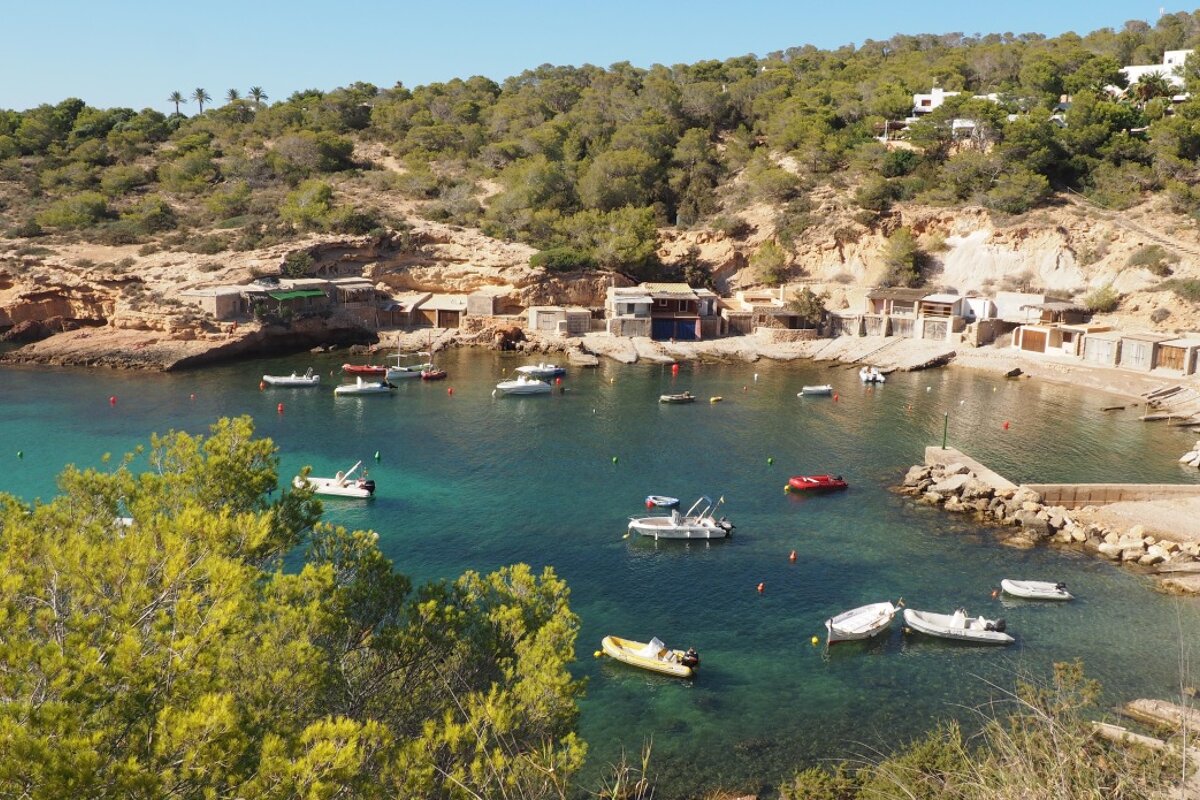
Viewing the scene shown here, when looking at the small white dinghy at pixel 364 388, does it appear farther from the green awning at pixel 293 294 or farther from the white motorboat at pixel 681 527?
the white motorboat at pixel 681 527

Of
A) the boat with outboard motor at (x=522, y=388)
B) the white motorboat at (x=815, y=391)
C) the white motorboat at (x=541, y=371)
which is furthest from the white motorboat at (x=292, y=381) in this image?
the white motorboat at (x=815, y=391)

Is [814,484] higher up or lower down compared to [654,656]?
higher up

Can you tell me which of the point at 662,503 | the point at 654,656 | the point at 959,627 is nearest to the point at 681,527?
the point at 662,503

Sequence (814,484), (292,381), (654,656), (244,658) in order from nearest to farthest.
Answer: (244,658)
(654,656)
(814,484)
(292,381)

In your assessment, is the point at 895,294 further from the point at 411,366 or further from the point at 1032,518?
the point at 411,366

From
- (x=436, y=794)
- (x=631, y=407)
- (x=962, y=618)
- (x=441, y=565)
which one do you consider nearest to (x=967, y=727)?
(x=962, y=618)

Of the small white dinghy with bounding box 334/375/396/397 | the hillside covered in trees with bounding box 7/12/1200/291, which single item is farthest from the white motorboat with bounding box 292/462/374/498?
the hillside covered in trees with bounding box 7/12/1200/291

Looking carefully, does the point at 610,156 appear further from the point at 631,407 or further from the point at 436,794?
the point at 436,794
